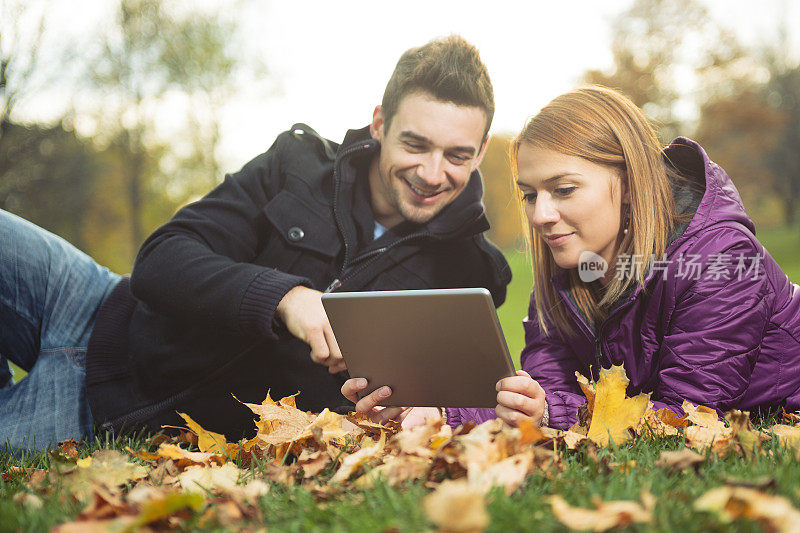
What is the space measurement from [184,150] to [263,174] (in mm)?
21875

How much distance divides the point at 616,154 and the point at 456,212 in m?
0.98

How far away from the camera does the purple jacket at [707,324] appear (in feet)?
7.94

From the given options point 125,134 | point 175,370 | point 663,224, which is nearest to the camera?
point 663,224

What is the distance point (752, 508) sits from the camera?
1232 millimetres

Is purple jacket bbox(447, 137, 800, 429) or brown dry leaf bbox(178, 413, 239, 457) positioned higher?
purple jacket bbox(447, 137, 800, 429)

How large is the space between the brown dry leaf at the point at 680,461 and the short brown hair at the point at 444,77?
7.37ft

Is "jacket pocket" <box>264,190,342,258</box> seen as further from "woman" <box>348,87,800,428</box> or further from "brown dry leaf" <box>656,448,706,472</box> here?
"brown dry leaf" <box>656,448,706,472</box>

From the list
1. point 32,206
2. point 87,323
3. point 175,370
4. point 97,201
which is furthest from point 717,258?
point 97,201

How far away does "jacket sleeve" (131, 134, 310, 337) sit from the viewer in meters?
2.70

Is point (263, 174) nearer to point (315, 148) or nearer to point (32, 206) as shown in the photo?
point (315, 148)

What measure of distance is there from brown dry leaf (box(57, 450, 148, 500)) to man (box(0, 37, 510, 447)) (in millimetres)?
1022

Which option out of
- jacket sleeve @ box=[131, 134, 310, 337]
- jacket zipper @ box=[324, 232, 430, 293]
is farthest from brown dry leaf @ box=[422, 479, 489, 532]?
jacket zipper @ box=[324, 232, 430, 293]

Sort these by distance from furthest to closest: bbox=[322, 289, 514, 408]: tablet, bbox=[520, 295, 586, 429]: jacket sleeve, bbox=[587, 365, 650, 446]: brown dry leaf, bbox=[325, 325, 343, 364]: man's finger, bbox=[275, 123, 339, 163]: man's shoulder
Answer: bbox=[275, 123, 339, 163]: man's shoulder → bbox=[520, 295, 586, 429]: jacket sleeve → bbox=[325, 325, 343, 364]: man's finger → bbox=[587, 365, 650, 446]: brown dry leaf → bbox=[322, 289, 514, 408]: tablet

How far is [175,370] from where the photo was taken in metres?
3.22
